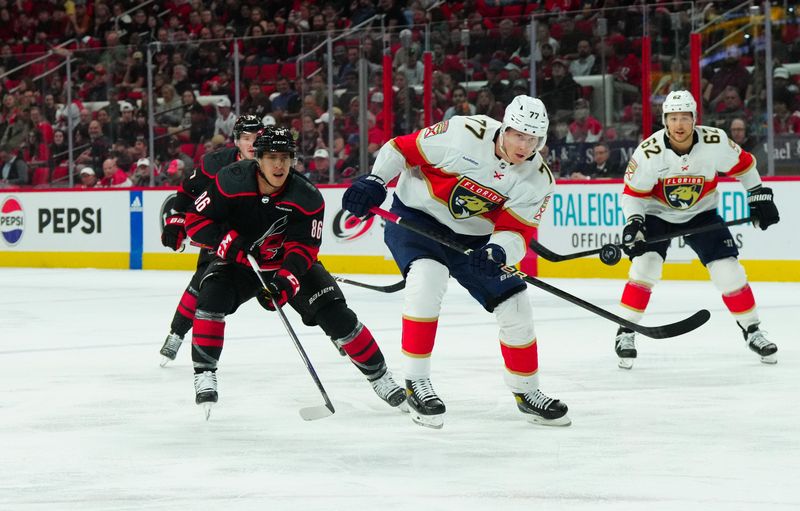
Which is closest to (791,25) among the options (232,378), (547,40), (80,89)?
(547,40)

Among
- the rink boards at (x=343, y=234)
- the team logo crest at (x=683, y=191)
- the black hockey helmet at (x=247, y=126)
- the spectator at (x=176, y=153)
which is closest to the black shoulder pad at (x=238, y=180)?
the black hockey helmet at (x=247, y=126)

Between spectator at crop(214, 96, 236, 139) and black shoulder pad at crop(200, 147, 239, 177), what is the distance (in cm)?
595

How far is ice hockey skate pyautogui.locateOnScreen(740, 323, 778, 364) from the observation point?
5225 mm

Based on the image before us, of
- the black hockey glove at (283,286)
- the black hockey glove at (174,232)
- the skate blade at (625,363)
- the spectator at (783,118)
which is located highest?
the spectator at (783,118)

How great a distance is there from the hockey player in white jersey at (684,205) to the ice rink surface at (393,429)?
9.1 inches

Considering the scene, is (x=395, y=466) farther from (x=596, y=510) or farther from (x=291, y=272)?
(x=291, y=272)

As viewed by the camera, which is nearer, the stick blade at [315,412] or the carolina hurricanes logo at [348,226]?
the stick blade at [315,412]

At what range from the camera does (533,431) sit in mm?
3816

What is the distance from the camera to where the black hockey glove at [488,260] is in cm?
383

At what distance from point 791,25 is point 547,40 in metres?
1.82

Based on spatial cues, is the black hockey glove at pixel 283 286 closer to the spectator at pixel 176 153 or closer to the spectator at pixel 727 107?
the spectator at pixel 727 107

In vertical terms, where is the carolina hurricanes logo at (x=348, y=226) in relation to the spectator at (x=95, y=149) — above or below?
below

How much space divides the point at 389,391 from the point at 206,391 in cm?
63

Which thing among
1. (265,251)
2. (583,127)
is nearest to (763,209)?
(265,251)
